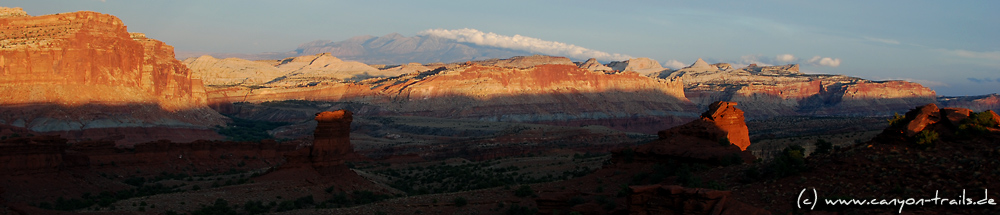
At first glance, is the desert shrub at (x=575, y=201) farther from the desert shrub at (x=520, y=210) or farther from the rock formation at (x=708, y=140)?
the rock formation at (x=708, y=140)

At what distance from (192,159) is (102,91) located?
85.2 feet

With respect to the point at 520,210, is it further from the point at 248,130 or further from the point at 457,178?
the point at 248,130

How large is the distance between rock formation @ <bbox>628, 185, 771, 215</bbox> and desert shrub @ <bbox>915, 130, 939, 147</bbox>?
4.14m

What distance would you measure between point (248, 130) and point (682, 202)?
291ft

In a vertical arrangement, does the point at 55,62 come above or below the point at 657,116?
above

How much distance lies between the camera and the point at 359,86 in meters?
147

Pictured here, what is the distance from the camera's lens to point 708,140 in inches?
Answer: 994

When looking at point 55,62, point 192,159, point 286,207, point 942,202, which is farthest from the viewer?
point 55,62

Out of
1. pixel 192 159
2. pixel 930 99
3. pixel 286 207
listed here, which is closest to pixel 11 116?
pixel 192 159

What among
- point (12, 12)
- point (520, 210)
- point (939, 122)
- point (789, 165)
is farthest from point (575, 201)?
point (12, 12)

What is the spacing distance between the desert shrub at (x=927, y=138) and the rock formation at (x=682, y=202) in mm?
4143

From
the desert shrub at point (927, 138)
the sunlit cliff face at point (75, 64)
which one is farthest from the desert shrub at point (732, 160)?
the sunlit cliff face at point (75, 64)

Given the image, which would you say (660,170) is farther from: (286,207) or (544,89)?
(544,89)

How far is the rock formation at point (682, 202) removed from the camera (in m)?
14.5
